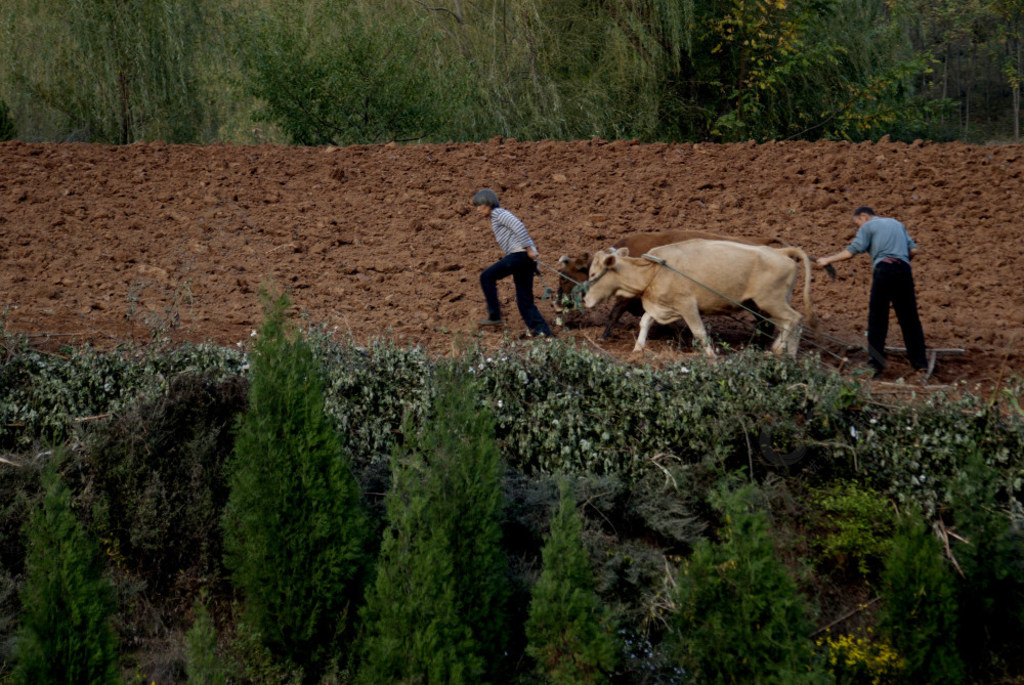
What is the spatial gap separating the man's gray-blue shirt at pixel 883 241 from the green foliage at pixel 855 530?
2.47 m

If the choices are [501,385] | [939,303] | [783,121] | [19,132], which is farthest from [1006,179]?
[19,132]

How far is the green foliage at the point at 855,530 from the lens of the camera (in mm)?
7555

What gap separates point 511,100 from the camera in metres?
18.9

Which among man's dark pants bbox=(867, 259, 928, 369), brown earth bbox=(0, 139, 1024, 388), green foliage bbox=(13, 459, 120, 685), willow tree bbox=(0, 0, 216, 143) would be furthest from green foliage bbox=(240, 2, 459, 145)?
green foliage bbox=(13, 459, 120, 685)

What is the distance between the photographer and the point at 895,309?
9414 mm

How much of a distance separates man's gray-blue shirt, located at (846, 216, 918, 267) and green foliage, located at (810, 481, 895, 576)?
2474 millimetres

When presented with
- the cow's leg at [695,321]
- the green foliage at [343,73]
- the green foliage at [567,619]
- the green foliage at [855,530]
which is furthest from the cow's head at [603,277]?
the green foliage at [343,73]

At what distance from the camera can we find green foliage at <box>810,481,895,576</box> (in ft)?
24.8

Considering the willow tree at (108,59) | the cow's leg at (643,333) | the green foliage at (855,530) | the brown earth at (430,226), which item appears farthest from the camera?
the willow tree at (108,59)

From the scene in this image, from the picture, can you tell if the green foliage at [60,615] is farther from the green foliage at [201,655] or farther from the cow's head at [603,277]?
the cow's head at [603,277]

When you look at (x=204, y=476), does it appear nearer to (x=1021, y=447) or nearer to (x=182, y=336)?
(x=182, y=336)

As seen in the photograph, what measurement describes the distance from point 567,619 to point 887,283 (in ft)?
16.8

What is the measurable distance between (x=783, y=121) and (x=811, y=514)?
15185mm

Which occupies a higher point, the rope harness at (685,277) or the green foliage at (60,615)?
the rope harness at (685,277)
